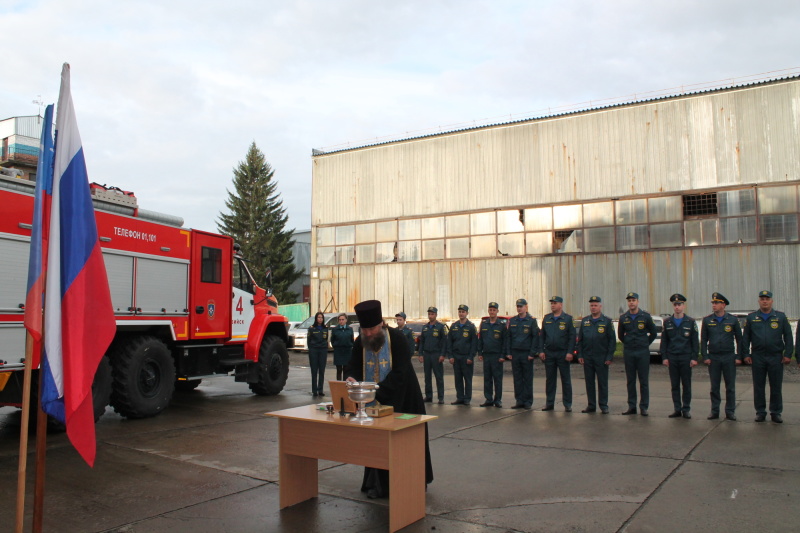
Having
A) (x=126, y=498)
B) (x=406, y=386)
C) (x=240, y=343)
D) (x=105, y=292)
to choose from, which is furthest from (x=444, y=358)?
(x=105, y=292)

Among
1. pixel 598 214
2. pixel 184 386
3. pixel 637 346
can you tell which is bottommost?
pixel 184 386

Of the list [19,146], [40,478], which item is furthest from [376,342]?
A: [19,146]

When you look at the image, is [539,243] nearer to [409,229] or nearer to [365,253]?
[409,229]

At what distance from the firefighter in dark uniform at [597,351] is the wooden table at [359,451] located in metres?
5.90

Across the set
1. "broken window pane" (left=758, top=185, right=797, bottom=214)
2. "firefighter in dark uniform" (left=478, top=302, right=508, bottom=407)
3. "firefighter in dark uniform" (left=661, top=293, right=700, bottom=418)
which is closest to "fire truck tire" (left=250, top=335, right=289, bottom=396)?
"firefighter in dark uniform" (left=478, top=302, right=508, bottom=407)

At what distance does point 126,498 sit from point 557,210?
830 inches

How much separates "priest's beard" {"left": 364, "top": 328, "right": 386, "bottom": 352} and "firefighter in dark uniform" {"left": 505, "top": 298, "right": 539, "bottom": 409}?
5.77m

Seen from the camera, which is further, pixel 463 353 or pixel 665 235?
pixel 665 235

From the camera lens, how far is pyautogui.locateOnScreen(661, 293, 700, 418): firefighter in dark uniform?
9750 mm

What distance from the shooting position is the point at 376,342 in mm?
5758

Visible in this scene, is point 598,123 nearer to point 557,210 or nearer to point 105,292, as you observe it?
point 557,210

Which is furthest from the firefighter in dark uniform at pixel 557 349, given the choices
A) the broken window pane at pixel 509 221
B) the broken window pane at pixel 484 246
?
the broken window pane at pixel 484 246

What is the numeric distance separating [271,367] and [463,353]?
13.1 feet

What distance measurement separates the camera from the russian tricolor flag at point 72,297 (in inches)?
151
